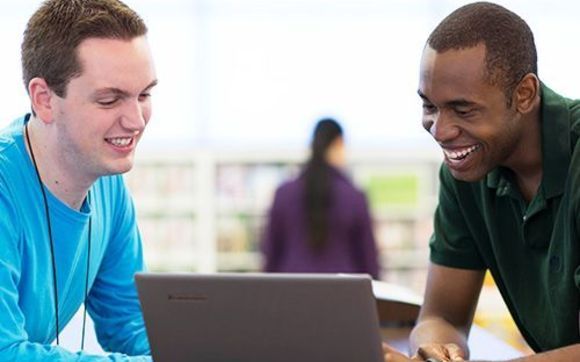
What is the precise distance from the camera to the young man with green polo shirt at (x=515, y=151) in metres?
2.06

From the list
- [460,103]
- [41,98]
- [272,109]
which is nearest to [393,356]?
[460,103]

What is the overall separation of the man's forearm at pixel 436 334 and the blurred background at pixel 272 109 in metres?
4.05

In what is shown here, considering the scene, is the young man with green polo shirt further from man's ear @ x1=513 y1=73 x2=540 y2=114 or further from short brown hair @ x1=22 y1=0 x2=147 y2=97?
short brown hair @ x1=22 y1=0 x2=147 y2=97

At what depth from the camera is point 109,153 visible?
2051mm

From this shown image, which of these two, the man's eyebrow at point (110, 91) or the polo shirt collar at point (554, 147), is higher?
the man's eyebrow at point (110, 91)

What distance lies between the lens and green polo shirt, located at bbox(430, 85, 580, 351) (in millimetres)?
2096

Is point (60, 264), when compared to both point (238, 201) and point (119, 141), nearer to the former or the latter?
point (119, 141)

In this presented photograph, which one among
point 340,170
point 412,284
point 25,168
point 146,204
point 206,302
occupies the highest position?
point 25,168

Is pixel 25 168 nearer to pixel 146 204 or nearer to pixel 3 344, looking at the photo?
pixel 3 344

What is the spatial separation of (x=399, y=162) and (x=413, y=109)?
0.30 m

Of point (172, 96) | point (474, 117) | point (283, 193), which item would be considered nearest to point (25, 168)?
point (474, 117)

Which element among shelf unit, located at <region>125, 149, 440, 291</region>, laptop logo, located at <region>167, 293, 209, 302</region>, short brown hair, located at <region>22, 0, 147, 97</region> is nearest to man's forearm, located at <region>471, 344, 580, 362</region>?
laptop logo, located at <region>167, 293, 209, 302</region>

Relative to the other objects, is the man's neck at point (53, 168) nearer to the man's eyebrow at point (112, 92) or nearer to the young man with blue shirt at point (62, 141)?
the young man with blue shirt at point (62, 141)

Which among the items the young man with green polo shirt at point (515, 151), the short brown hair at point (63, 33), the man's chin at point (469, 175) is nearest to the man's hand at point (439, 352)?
the young man with green polo shirt at point (515, 151)
